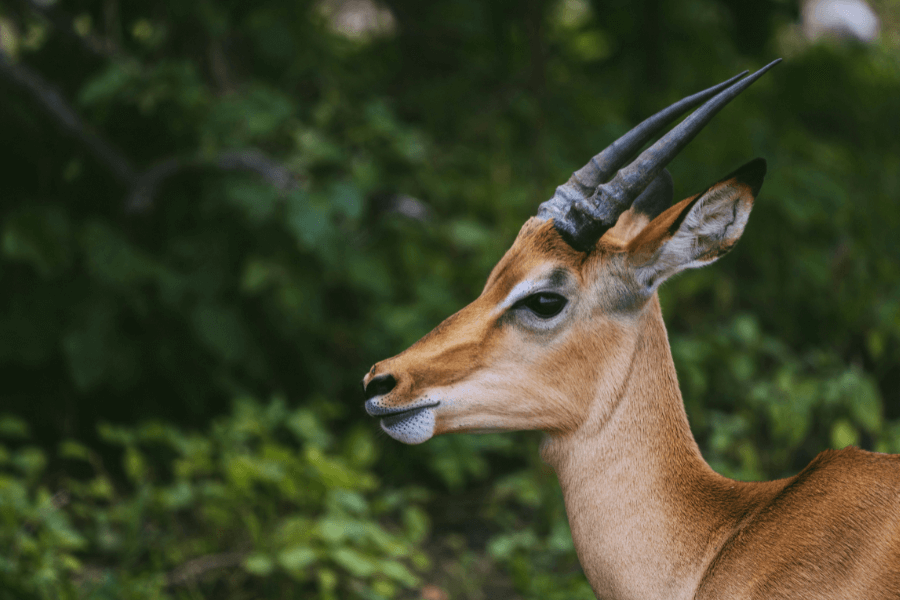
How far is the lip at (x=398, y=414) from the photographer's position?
1.53 meters

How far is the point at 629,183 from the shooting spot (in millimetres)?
1444

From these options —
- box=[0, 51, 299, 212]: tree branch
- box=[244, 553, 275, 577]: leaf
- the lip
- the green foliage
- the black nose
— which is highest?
box=[0, 51, 299, 212]: tree branch

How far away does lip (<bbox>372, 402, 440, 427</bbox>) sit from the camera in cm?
153

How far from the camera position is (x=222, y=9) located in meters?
3.93

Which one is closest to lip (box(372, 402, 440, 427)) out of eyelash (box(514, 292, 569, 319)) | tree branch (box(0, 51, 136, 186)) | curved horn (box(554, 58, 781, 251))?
eyelash (box(514, 292, 569, 319))

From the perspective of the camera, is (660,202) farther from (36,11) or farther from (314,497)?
(36,11)

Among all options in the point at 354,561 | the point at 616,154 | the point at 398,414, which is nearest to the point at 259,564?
the point at 354,561

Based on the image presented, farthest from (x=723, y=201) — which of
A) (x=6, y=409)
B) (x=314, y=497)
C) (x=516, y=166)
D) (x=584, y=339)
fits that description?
(x=6, y=409)

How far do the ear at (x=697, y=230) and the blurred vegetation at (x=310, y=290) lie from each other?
5.49ft

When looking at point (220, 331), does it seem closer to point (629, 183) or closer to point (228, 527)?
point (228, 527)

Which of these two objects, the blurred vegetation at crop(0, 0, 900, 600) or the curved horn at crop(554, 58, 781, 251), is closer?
the curved horn at crop(554, 58, 781, 251)

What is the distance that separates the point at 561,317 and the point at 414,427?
41cm

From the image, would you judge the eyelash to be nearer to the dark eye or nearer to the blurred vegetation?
the dark eye

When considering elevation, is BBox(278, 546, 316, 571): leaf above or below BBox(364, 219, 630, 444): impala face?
above
